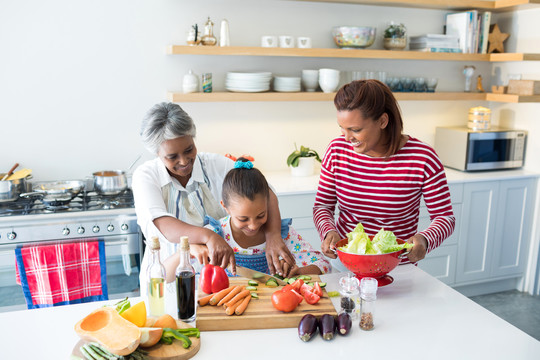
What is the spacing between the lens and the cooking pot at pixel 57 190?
289 cm

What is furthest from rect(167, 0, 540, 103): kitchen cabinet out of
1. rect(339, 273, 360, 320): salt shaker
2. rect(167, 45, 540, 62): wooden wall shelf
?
rect(339, 273, 360, 320): salt shaker

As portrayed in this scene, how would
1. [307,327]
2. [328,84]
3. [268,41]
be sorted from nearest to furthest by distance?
[307,327]
[268,41]
[328,84]

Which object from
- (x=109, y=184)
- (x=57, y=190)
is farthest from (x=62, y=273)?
(x=109, y=184)

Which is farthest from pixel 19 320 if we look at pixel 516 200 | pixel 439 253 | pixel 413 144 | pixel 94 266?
pixel 516 200

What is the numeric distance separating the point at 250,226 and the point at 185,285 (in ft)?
1.31

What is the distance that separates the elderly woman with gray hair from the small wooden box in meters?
2.57

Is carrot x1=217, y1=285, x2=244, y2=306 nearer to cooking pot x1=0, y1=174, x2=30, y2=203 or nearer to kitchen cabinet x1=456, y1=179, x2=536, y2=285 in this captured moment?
cooking pot x1=0, y1=174, x2=30, y2=203

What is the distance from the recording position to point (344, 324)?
58.6 inches

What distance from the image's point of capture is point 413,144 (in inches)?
79.7

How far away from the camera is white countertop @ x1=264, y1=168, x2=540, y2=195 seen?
10.9 feet

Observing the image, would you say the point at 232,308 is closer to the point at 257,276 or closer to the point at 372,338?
the point at 257,276

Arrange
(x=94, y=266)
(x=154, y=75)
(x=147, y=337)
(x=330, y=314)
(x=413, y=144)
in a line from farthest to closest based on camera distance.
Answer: (x=154, y=75), (x=94, y=266), (x=413, y=144), (x=330, y=314), (x=147, y=337)

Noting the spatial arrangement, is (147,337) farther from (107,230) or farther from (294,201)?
(294,201)

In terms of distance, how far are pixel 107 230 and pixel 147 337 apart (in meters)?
1.57
